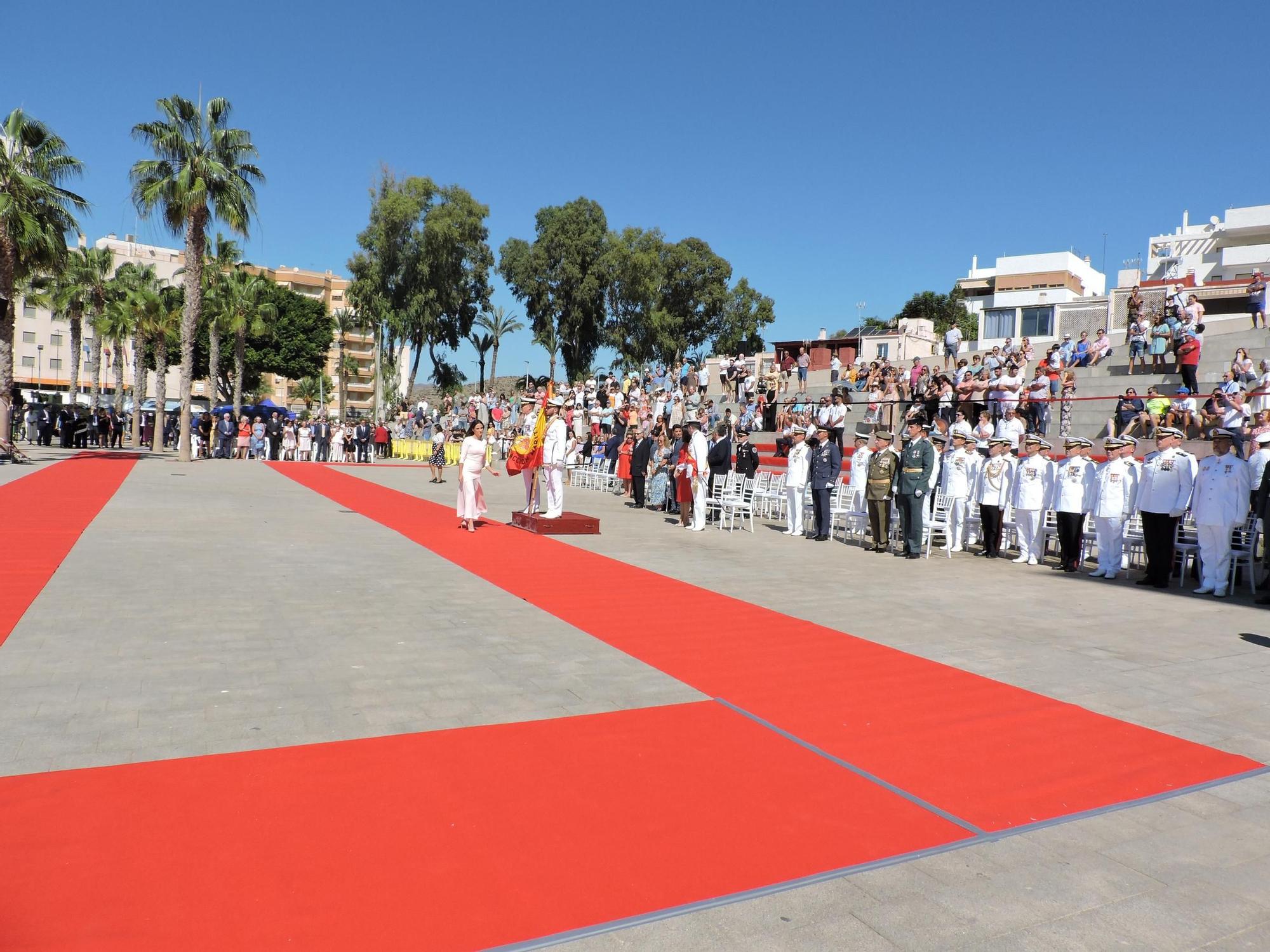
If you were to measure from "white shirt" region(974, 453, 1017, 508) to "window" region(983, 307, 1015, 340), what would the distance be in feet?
121

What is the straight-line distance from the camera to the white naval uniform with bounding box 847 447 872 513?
50.5 feet

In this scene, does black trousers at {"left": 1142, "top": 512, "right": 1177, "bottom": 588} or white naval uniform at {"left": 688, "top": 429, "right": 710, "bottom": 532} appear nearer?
black trousers at {"left": 1142, "top": 512, "right": 1177, "bottom": 588}

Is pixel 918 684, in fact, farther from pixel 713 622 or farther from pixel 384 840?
pixel 384 840

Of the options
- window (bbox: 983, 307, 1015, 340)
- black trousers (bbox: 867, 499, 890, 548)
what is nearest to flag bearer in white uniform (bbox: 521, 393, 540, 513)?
black trousers (bbox: 867, 499, 890, 548)

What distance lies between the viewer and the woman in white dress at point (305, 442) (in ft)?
117

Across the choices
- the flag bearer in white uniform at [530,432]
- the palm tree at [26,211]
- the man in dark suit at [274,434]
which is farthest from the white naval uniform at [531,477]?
the man in dark suit at [274,434]

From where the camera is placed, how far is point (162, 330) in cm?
3706

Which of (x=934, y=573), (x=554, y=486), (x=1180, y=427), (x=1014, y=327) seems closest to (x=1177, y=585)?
(x=934, y=573)

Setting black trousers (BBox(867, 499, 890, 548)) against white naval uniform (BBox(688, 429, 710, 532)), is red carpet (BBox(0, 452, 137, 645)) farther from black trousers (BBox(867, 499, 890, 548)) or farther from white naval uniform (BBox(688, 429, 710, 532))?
black trousers (BBox(867, 499, 890, 548))

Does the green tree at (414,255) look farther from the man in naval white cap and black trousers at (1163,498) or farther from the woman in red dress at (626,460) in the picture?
the man in naval white cap and black trousers at (1163,498)

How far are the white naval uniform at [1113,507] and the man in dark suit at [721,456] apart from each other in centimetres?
692

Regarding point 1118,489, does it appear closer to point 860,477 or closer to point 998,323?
point 860,477

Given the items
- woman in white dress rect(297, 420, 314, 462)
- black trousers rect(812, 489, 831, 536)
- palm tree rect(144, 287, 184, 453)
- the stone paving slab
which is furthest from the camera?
woman in white dress rect(297, 420, 314, 462)

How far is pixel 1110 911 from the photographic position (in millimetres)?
3371
